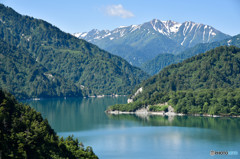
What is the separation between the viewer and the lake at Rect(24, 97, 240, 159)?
385ft

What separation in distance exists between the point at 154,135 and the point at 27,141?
68871mm

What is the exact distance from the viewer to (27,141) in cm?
8488

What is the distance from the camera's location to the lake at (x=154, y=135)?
11750cm

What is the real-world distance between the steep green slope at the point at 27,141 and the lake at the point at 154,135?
2129 centimetres

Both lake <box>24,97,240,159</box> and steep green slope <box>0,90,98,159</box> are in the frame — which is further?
lake <box>24,97,240,159</box>

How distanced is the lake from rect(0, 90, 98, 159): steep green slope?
21288 mm

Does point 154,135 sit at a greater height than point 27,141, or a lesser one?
lesser

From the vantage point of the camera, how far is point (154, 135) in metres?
147

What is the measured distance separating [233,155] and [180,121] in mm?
69941

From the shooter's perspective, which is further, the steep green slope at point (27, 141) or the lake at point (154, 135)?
the lake at point (154, 135)

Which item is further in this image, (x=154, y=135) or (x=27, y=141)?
(x=154, y=135)

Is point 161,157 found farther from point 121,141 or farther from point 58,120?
point 58,120

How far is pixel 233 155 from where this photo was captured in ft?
368

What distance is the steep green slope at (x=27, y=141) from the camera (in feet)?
263
